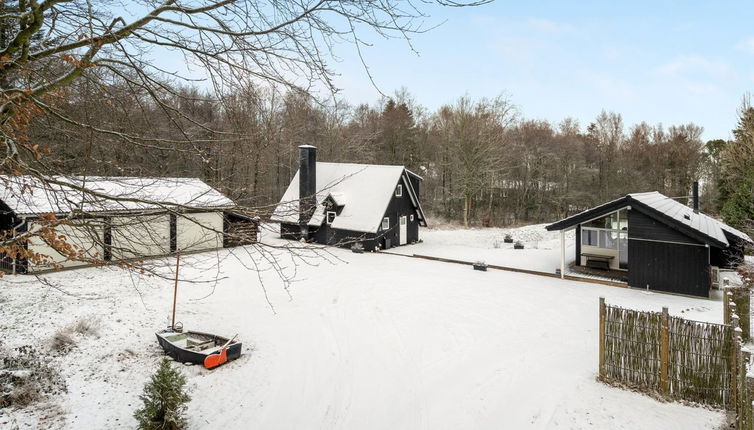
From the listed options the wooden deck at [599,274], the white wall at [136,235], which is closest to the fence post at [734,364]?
the white wall at [136,235]

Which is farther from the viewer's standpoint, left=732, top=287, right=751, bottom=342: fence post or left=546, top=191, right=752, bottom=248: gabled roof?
left=546, top=191, right=752, bottom=248: gabled roof

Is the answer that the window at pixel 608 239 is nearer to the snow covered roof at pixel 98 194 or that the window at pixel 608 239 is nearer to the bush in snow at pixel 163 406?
the bush in snow at pixel 163 406

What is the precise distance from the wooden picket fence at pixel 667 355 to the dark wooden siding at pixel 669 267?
763 cm

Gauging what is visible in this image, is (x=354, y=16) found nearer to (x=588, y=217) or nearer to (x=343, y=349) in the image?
(x=343, y=349)

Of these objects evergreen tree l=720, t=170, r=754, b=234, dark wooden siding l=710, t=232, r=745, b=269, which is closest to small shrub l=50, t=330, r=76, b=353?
dark wooden siding l=710, t=232, r=745, b=269

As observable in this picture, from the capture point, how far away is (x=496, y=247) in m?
23.9

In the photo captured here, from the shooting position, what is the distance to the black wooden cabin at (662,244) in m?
13.7

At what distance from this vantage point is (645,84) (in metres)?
17.6

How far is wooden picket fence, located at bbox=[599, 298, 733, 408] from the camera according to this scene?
22.9 ft

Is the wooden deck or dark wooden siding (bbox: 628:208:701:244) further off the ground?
dark wooden siding (bbox: 628:208:701:244)

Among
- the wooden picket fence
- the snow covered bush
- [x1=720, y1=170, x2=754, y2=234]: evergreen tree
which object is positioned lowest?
the snow covered bush

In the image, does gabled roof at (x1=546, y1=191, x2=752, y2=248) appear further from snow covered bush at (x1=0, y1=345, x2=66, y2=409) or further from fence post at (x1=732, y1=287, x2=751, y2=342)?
snow covered bush at (x1=0, y1=345, x2=66, y2=409)

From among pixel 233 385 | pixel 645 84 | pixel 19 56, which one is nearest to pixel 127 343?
pixel 233 385

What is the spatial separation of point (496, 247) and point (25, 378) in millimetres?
20573
